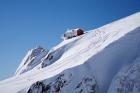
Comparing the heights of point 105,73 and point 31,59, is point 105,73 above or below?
below

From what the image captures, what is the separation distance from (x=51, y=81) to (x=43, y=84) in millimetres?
879

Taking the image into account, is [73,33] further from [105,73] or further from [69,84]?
[105,73]

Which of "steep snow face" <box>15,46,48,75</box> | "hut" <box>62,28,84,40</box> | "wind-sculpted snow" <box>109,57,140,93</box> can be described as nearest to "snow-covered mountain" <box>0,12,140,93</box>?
"wind-sculpted snow" <box>109,57,140,93</box>

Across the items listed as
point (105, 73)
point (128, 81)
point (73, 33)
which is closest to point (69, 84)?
point (105, 73)

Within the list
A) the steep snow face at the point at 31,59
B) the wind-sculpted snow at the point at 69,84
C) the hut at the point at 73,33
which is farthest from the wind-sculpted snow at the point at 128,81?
the steep snow face at the point at 31,59

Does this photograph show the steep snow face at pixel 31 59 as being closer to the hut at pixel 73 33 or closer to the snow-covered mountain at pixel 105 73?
the hut at pixel 73 33

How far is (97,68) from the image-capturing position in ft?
73.1

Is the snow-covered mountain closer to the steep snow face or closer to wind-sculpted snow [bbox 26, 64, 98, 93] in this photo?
wind-sculpted snow [bbox 26, 64, 98, 93]

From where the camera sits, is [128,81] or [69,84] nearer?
[128,81]

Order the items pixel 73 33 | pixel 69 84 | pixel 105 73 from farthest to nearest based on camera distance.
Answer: pixel 73 33 → pixel 69 84 → pixel 105 73

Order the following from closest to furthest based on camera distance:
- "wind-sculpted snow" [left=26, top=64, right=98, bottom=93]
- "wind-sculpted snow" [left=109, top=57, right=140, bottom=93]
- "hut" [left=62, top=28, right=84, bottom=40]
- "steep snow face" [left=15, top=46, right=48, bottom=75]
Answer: "wind-sculpted snow" [left=109, top=57, right=140, bottom=93]
"wind-sculpted snow" [left=26, top=64, right=98, bottom=93]
"hut" [left=62, top=28, right=84, bottom=40]
"steep snow face" [left=15, top=46, right=48, bottom=75]

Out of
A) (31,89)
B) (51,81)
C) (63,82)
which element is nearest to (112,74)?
(63,82)

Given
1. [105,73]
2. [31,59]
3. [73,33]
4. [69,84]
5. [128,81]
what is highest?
[73,33]

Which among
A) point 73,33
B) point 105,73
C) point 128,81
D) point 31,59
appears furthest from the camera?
point 31,59
